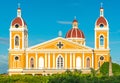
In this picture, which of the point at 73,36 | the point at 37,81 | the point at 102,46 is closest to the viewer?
the point at 37,81

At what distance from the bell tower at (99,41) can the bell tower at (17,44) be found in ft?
40.6

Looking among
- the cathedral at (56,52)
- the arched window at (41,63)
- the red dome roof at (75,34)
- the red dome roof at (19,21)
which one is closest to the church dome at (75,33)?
the red dome roof at (75,34)

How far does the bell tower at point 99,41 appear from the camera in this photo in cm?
10012

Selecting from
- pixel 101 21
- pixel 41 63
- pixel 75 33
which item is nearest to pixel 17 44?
pixel 41 63

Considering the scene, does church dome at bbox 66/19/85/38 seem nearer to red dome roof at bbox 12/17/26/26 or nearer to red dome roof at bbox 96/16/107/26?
red dome roof at bbox 96/16/107/26

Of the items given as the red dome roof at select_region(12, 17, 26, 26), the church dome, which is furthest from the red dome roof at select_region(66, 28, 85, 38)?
the red dome roof at select_region(12, 17, 26, 26)

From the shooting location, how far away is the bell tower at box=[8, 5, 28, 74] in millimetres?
100562

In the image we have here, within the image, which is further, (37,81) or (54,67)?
(54,67)

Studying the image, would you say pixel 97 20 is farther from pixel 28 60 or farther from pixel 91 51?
pixel 28 60

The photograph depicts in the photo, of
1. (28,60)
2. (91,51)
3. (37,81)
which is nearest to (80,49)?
(91,51)

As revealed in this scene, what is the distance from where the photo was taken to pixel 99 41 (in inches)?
3989

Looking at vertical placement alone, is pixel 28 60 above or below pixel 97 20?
below

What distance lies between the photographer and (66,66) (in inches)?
3996

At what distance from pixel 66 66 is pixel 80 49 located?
3.75 meters
